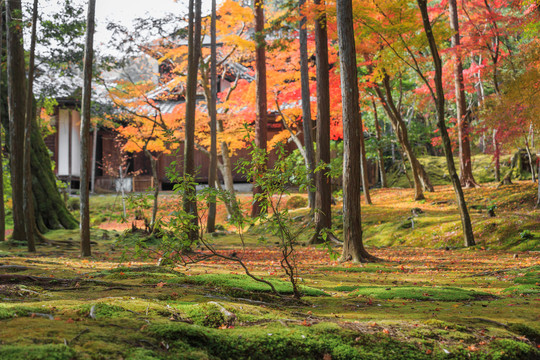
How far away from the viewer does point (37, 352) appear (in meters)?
2.18

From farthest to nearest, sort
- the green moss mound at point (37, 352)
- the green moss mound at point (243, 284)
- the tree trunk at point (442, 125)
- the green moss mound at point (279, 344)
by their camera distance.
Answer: the tree trunk at point (442, 125)
the green moss mound at point (243, 284)
the green moss mound at point (279, 344)
the green moss mound at point (37, 352)

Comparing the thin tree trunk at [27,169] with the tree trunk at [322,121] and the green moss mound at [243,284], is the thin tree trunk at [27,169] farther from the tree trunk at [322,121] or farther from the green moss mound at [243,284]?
the green moss mound at [243,284]

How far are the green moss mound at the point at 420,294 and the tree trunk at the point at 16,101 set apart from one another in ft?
32.1

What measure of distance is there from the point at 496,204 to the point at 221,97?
14.7m

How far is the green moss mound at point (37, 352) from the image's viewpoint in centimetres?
212

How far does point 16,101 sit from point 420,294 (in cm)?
1112

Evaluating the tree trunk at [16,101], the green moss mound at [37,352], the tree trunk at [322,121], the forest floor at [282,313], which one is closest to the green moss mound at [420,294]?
the forest floor at [282,313]

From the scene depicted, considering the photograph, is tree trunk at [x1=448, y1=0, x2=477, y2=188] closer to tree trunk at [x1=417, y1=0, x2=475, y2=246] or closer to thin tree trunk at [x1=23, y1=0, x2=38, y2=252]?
tree trunk at [x1=417, y1=0, x2=475, y2=246]

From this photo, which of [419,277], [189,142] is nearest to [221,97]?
[189,142]

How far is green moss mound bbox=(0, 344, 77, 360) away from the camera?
212 centimetres

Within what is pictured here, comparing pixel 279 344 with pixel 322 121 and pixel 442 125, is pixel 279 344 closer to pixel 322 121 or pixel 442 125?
pixel 442 125

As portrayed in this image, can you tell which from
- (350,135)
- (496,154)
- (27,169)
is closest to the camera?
(350,135)

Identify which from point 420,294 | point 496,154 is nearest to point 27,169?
point 420,294

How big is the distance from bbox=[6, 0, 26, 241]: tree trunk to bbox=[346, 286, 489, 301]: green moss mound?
9.77 meters
